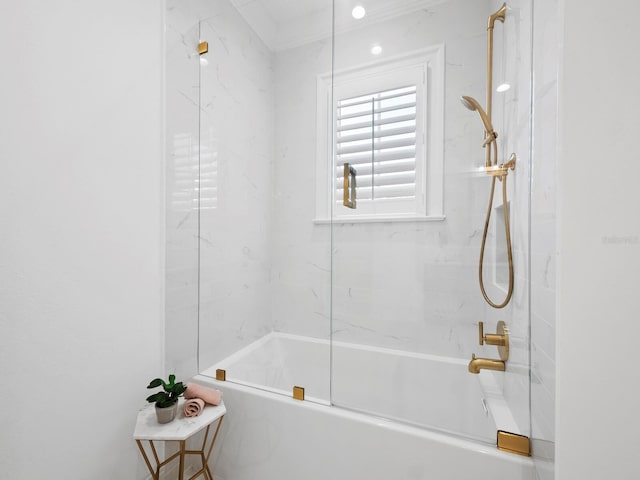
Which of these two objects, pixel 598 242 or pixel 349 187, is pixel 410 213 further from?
pixel 598 242

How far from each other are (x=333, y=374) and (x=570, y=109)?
1.36m

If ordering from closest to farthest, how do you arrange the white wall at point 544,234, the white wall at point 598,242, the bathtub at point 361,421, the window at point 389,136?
A: the white wall at point 598,242
the white wall at point 544,234
the bathtub at point 361,421
the window at point 389,136

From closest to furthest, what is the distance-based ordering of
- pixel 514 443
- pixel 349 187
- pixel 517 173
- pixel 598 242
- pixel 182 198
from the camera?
pixel 598 242 < pixel 514 443 < pixel 517 173 < pixel 182 198 < pixel 349 187

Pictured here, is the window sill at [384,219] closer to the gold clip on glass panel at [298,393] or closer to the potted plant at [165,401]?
the gold clip on glass panel at [298,393]

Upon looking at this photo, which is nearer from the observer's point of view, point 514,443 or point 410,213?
point 514,443

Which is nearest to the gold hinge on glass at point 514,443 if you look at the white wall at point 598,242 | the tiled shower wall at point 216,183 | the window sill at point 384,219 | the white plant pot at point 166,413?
the white wall at point 598,242

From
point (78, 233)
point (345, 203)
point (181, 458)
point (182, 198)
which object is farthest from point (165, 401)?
point (345, 203)

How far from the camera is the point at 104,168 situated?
1.13 m

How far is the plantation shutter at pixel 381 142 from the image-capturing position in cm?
152

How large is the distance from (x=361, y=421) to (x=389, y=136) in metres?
1.36

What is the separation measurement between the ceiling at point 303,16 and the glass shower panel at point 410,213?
13 millimetres

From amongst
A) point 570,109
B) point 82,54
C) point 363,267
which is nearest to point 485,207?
point 363,267

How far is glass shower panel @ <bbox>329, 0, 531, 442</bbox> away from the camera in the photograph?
4.36 ft

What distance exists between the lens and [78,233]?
41.1 inches
